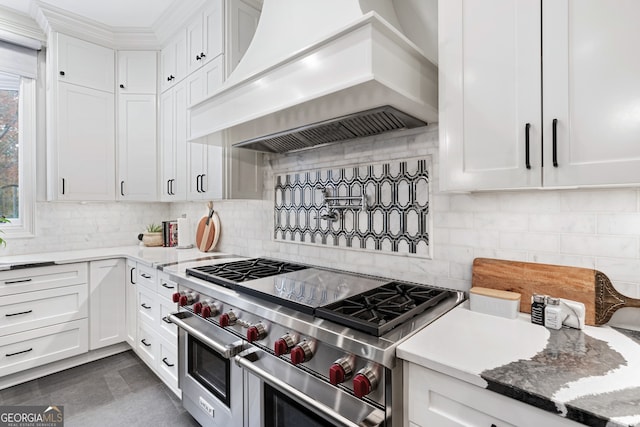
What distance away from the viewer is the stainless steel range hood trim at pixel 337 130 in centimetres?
151

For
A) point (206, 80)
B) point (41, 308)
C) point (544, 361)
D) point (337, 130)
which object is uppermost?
point (206, 80)

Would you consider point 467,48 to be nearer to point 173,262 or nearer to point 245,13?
point 245,13

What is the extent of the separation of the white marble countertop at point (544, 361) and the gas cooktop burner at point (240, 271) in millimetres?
1020

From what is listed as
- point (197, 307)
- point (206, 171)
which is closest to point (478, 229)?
point (197, 307)

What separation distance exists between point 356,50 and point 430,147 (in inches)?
25.9

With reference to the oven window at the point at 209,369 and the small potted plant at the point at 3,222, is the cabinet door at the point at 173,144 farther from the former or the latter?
the oven window at the point at 209,369

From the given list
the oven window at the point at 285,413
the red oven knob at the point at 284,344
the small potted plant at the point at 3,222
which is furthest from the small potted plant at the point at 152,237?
the red oven knob at the point at 284,344

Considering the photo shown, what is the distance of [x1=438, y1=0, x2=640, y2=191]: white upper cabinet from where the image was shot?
0.92 m

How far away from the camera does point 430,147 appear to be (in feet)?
5.25

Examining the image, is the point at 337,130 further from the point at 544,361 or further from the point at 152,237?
the point at 152,237


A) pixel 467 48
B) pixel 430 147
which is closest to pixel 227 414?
pixel 430 147

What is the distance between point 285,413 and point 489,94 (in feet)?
4.73

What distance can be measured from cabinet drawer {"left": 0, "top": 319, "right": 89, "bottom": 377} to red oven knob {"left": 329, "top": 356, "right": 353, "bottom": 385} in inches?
106

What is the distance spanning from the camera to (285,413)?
131 cm
